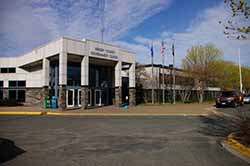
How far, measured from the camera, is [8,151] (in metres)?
7.98

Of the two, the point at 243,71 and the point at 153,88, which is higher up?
the point at 243,71

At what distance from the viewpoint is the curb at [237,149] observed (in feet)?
24.3

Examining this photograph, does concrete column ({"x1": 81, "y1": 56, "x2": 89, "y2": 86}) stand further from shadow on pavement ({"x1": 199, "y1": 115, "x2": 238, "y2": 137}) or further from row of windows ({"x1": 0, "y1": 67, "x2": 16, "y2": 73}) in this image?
shadow on pavement ({"x1": 199, "y1": 115, "x2": 238, "y2": 137})

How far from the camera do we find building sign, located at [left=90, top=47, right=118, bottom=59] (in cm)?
3002

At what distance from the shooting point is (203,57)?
146ft

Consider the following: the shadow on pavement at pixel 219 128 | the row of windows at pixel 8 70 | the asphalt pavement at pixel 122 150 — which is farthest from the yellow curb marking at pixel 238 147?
the row of windows at pixel 8 70

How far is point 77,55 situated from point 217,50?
26.4 m

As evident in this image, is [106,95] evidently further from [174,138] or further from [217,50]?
[174,138]

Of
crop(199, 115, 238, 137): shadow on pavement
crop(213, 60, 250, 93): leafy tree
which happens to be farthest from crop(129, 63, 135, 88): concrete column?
crop(199, 115, 238, 137): shadow on pavement

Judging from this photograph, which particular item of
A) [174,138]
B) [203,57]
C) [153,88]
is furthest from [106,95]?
[174,138]

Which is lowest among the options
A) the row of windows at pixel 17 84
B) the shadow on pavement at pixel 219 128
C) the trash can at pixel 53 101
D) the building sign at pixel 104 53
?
the shadow on pavement at pixel 219 128

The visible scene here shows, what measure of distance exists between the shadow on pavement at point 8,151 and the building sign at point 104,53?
69.2 ft

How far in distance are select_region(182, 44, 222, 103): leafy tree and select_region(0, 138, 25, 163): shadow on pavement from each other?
1528 inches

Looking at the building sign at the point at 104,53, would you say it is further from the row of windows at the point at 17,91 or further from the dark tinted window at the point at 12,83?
the dark tinted window at the point at 12,83
